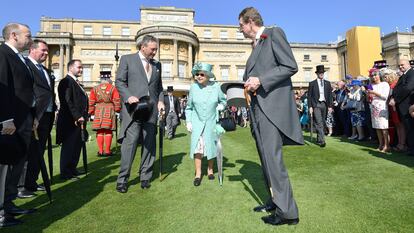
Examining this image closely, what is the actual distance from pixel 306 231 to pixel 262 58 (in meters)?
1.69

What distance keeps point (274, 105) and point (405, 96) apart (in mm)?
4564

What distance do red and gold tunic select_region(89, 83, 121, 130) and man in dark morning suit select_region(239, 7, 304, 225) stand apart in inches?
204

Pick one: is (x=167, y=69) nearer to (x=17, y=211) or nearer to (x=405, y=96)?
(x=405, y=96)

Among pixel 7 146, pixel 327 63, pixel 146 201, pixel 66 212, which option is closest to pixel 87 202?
pixel 66 212

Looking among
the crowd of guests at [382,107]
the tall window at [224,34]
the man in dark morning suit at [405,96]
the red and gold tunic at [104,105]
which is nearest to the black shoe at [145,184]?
the red and gold tunic at [104,105]

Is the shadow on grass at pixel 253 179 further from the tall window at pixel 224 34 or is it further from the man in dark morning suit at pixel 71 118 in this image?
the tall window at pixel 224 34

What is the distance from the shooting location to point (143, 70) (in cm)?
438

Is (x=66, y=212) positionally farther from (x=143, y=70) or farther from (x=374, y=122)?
(x=374, y=122)

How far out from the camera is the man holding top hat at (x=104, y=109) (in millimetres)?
7074

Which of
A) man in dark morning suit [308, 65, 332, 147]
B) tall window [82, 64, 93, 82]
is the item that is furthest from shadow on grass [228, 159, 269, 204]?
tall window [82, 64, 93, 82]

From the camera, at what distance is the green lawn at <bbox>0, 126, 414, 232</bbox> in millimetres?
2697

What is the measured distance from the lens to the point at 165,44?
144ft

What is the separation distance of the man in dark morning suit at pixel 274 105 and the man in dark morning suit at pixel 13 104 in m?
2.34

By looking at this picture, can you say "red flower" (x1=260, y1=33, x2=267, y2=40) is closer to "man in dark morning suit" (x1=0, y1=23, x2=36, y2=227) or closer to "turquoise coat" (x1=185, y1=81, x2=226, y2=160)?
"turquoise coat" (x1=185, y1=81, x2=226, y2=160)
